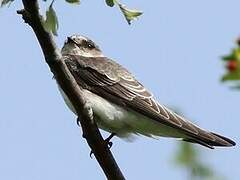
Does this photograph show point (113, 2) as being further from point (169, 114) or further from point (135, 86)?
point (135, 86)

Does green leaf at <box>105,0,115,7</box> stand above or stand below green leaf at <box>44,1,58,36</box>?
below

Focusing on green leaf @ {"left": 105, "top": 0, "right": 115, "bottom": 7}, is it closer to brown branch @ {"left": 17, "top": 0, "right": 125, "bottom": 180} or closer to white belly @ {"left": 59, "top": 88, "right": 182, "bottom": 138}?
brown branch @ {"left": 17, "top": 0, "right": 125, "bottom": 180}

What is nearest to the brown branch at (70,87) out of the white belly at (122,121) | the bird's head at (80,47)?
the white belly at (122,121)

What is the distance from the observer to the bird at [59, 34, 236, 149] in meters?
6.40

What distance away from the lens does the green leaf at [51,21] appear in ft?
7.95

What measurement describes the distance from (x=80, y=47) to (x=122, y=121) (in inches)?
102

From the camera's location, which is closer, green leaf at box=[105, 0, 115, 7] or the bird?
green leaf at box=[105, 0, 115, 7]

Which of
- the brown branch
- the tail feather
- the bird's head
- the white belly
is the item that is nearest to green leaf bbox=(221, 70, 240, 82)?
the brown branch

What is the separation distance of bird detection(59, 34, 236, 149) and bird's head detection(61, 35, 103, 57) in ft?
1.98

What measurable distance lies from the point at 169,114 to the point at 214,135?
0.68 metres

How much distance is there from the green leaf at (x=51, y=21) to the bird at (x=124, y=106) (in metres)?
3.59

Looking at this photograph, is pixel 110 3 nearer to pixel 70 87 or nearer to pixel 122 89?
pixel 70 87

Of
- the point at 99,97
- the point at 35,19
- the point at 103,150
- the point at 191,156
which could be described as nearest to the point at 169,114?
the point at 99,97

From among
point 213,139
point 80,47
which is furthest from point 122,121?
point 80,47
